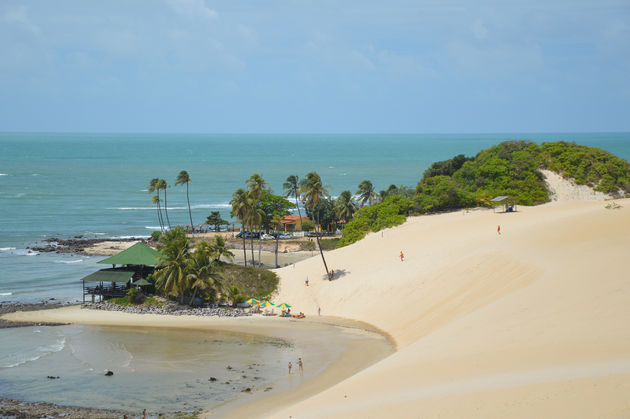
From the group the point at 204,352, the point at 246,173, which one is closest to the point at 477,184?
the point at 204,352

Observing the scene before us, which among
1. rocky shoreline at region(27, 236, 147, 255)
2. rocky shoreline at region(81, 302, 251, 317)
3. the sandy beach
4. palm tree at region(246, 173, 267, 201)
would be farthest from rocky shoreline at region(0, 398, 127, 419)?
rocky shoreline at region(27, 236, 147, 255)

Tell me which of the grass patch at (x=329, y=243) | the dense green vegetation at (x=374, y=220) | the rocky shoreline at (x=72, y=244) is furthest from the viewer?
the rocky shoreline at (x=72, y=244)

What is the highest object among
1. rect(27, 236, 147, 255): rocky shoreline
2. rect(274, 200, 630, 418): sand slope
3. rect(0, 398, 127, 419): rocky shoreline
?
rect(274, 200, 630, 418): sand slope

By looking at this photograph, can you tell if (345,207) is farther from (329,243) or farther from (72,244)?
(72,244)

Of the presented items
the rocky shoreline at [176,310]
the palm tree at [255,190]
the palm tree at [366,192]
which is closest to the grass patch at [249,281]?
the rocky shoreline at [176,310]

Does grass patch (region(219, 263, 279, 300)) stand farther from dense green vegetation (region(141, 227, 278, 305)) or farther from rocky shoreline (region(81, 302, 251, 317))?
rocky shoreline (region(81, 302, 251, 317))

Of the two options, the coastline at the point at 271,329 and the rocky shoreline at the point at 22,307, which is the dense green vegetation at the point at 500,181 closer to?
the coastline at the point at 271,329

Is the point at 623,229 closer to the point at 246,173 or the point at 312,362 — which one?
the point at 312,362
